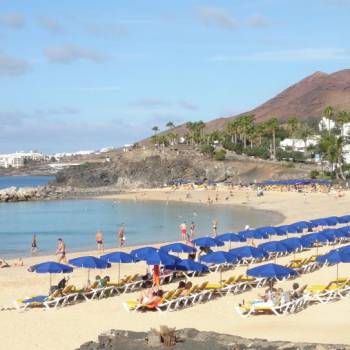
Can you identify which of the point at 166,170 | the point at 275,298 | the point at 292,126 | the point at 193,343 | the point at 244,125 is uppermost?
the point at 292,126

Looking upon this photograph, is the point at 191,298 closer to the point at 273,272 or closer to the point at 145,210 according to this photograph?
the point at 273,272

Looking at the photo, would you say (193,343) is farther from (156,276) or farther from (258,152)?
(258,152)

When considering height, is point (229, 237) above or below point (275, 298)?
above

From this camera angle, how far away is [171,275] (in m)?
22.1

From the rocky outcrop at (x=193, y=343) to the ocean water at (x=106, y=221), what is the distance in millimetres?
23749

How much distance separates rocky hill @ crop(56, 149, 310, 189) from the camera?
99062 mm

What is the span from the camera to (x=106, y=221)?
184ft

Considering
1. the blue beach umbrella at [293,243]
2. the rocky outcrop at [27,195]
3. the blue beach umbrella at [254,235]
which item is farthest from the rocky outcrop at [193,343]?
the rocky outcrop at [27,195]

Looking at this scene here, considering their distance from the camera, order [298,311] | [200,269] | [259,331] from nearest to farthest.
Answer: [259,331] < [298,311] < [200,269]

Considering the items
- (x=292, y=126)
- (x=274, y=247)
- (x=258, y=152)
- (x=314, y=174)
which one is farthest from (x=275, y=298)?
(x=292, y=126)

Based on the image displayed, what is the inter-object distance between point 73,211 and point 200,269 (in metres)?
49.2

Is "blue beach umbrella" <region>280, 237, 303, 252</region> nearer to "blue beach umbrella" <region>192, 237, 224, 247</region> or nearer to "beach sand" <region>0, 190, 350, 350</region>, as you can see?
"beach sand" <region>0, 190, 350, 350</region>

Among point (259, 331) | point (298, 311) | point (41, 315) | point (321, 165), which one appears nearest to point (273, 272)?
point (298, 311)

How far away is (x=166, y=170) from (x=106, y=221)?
2096 inches
